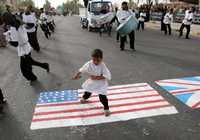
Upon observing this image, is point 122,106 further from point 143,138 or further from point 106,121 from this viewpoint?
point 143,138

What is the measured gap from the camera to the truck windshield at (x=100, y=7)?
61.0 ft

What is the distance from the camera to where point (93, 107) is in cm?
478

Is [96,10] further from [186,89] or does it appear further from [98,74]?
[98,74]

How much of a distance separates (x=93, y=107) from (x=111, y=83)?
157 cm

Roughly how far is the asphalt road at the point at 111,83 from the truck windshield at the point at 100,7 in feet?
27.1

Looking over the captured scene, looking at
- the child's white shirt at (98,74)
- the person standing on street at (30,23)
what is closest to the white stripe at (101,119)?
the child's white shirt at (98,74)

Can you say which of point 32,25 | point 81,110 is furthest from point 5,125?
point 32,25

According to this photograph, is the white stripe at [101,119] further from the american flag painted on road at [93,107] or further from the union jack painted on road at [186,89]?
the union jack painted on road at [186,89]

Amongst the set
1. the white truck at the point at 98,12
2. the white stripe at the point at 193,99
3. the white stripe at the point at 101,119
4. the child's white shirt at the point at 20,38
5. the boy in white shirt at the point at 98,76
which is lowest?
the white stripe at the point at 101,119

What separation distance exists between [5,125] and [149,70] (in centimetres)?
450

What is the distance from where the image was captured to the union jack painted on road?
498cm

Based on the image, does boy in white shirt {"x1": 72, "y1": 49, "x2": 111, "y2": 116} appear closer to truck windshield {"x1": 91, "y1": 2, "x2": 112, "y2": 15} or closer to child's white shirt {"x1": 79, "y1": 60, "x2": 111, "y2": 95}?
child's white shirt {"x1": 79, "y1": 60, "x2": 111, "y2": 95}

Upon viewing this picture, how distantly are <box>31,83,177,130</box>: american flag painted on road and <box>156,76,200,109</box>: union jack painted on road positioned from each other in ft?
1.30

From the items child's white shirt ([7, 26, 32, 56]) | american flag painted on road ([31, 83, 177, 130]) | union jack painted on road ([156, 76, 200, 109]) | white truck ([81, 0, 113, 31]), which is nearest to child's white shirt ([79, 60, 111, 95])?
american flag painted on road ([31, 83, 177, 130])
